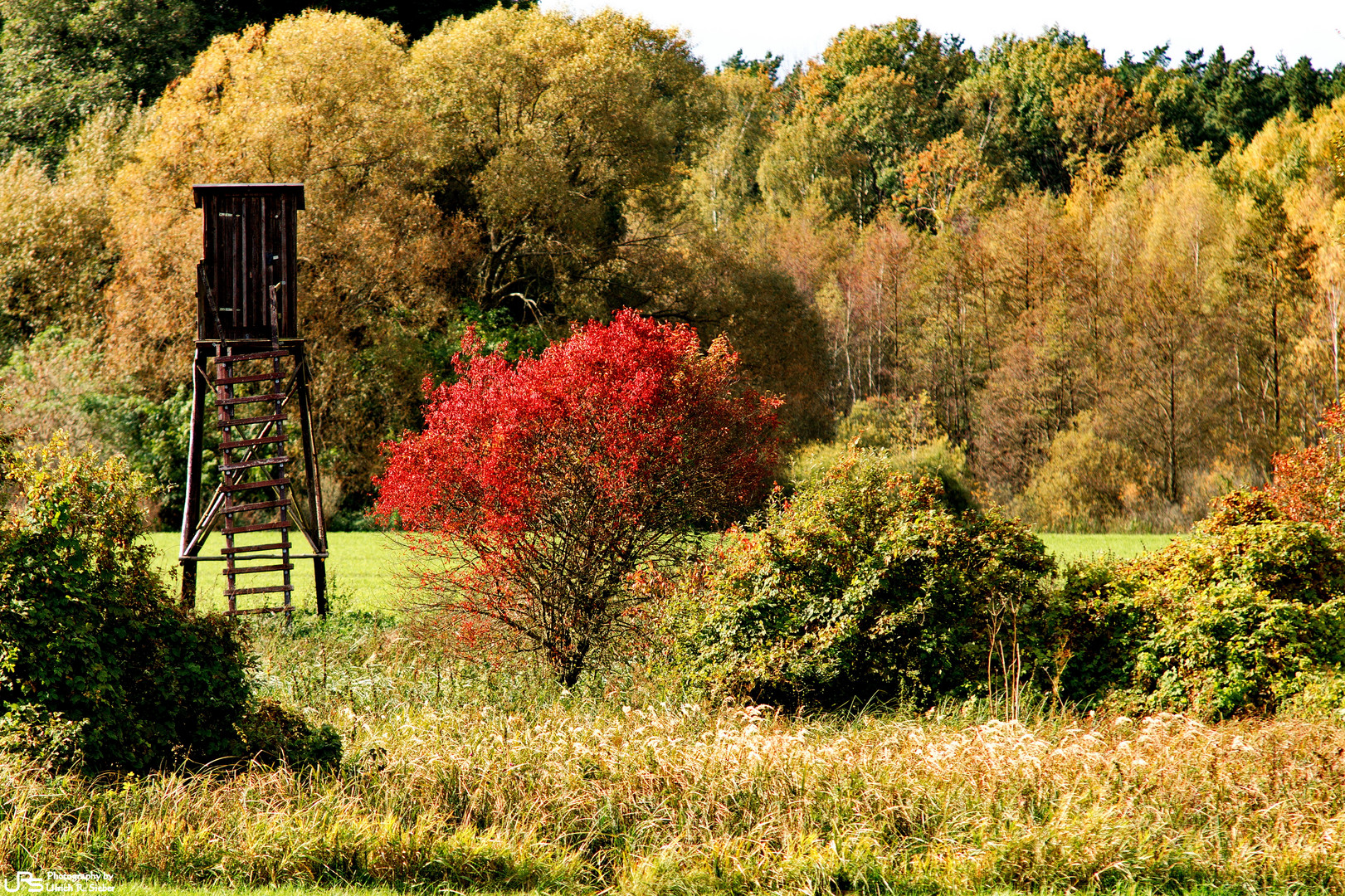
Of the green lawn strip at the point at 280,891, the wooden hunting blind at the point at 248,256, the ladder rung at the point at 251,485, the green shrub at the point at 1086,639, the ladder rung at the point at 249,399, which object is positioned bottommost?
the green lawn strip at the point at 280,891

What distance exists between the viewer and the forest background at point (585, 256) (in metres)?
21.9

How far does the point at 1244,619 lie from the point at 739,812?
3.64 metres

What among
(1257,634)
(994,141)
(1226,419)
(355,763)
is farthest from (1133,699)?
(994,141)

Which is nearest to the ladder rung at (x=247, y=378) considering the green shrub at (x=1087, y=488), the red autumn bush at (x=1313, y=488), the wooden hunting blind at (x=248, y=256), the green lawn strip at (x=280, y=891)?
the wooden hunting blind at (x=248, y=256)

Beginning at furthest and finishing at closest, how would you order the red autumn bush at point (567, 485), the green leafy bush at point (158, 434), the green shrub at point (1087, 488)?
the green shrub at point (1087, 488), the green leafy bush at point (158, 434), the red autumn bush at point (567, 485)

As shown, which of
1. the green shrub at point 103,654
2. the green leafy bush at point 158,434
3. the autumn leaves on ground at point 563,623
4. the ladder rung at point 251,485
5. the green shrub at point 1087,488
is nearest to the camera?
the autumn leaves on ground at point 563,623

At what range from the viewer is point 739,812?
5.21 m

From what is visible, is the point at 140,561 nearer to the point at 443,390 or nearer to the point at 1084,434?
the point at 443,390

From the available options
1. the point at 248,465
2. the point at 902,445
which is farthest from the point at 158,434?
the point at 902,445

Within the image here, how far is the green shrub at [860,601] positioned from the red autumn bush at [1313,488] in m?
2.81

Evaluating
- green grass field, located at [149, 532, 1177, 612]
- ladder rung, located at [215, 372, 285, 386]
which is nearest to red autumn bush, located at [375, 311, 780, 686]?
green grass field, located at [149, 532, 1177, 612]

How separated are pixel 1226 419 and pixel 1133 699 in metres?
21.5

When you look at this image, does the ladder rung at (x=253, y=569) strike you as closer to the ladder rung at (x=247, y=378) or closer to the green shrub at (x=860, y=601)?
the ladder rung at (x=247, y=378)

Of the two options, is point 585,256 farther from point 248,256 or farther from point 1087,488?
point 248,256
